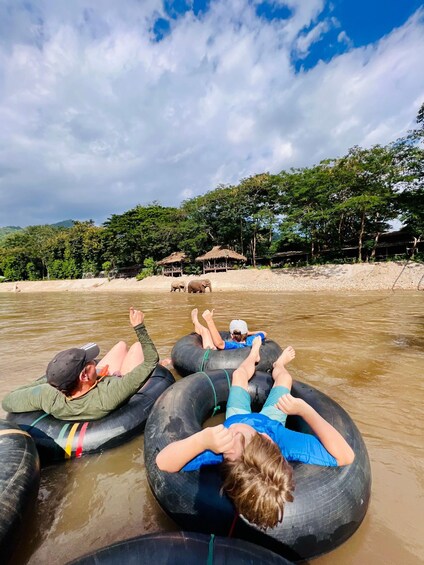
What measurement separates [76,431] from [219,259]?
97.4 ft

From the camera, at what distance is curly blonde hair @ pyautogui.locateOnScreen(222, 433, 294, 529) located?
1.34m

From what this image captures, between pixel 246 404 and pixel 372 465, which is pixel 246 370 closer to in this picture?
pixel 246 404

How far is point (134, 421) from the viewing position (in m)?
2.74

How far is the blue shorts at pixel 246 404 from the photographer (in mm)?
2359

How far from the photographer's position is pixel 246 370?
310 cm

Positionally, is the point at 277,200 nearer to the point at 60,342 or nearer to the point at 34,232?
the point at 60,342

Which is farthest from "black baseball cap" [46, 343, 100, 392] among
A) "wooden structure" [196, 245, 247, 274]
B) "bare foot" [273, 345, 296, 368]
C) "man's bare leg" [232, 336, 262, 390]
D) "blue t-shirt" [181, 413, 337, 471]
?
"wooden structure" [196, 245, 247, 274]

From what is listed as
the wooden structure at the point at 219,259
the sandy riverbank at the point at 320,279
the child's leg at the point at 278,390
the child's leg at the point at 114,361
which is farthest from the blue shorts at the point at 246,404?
the wooden structure at the point at 219,259

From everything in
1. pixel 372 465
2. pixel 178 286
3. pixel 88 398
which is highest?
pixel 88 398

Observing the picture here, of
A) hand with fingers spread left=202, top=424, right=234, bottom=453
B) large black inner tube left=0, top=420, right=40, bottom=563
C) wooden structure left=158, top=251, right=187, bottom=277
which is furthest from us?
wooden structure left=158, top=251, right=187, bottom=277

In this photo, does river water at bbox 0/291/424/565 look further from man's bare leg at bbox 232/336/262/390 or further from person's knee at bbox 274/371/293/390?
man's bare leg at bbox 232/336/262/390

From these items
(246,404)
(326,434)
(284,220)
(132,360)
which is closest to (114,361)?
(132,360)

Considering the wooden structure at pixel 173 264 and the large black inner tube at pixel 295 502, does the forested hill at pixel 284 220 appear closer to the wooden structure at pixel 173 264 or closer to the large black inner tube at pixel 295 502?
the wooden structure at pixel 173 264

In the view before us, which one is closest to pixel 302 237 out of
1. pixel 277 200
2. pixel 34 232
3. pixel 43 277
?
pixel 277 200
